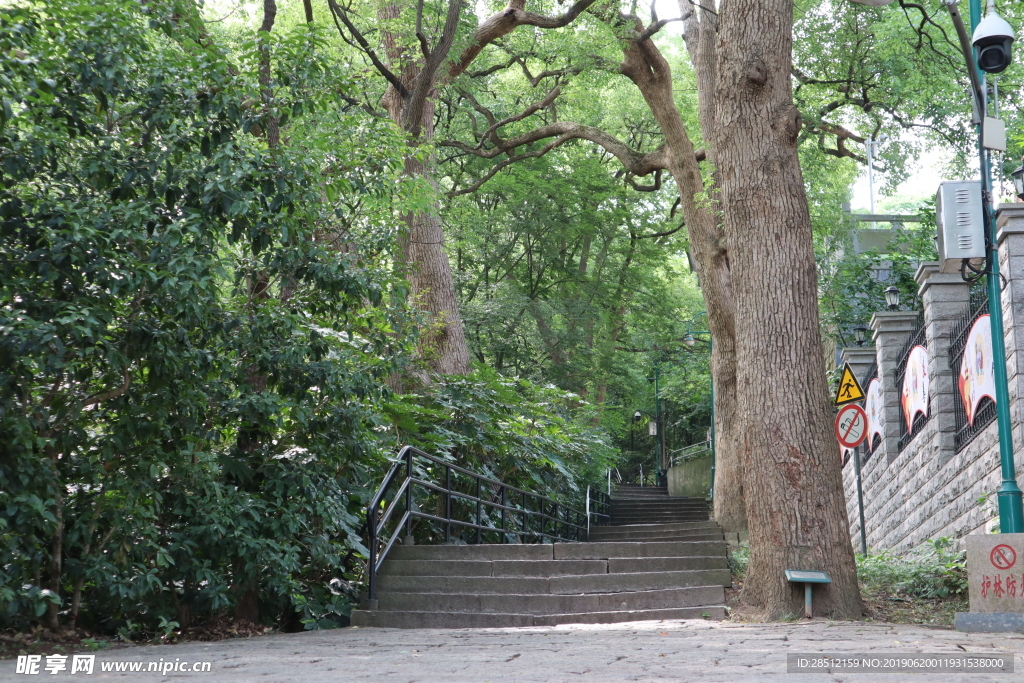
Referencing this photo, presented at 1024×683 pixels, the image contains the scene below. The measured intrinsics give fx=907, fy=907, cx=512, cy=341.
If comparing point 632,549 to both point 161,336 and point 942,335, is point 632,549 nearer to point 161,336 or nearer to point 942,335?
point 942,335

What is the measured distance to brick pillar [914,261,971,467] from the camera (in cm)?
1127

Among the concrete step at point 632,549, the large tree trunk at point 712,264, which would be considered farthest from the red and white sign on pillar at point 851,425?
the large tree trunk at point 712,264

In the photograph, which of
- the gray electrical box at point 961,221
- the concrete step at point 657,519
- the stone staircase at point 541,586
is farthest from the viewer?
the concrete step at point 657,519

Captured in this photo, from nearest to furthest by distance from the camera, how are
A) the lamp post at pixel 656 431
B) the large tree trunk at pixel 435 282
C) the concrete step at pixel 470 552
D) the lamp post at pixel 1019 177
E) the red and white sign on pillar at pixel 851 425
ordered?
the concrete step at pixel 470 552, the lamp post at pixel 1019 177, the red and white sign on pillar at pixel 851 425, the large tree trunk at pixel 435 282, the lamp post at pixel 656 431

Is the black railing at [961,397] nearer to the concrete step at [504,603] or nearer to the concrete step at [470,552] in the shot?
the concrete step at [504,603]

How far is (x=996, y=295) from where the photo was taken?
26.1 feet

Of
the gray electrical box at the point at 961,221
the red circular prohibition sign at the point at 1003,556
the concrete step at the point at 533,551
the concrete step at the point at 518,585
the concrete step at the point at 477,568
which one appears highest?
the gray electrical box at the point at 961,221

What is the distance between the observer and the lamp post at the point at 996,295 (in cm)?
765

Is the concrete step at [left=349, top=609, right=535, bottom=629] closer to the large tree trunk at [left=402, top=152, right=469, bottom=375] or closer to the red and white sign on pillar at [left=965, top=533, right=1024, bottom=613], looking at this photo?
the red and white sign on pillar at [left=965, top=533, right=1024, bottom=613]

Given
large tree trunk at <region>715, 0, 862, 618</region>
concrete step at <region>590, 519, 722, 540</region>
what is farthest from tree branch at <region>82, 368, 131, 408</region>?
concrete step at <region>590, 519, 722, 540</region>

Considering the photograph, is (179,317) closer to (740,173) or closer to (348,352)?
(348,352)

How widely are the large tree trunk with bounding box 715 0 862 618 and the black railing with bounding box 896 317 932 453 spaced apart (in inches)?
183

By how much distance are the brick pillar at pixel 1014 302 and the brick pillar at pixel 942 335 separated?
2283 mm

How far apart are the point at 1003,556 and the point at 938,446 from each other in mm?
5015
